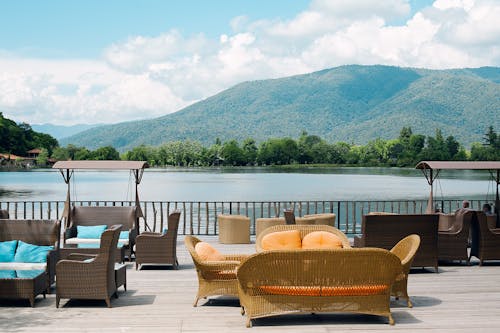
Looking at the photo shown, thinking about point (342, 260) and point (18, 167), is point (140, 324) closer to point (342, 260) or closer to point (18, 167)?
point (342, 260)

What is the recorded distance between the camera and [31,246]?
821cm

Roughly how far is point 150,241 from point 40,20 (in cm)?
7198

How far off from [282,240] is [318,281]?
6.91 ft

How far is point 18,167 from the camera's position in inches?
3930

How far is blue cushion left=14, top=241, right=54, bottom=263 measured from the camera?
8.14 meters

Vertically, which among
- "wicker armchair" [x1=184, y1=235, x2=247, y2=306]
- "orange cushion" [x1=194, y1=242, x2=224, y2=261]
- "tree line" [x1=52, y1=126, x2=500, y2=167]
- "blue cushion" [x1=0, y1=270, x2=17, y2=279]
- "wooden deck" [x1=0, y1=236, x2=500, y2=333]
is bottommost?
"wooden deck" [x1=0, y1=236, x2=500, y2=333]

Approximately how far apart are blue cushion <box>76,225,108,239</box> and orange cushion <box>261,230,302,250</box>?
395 cm

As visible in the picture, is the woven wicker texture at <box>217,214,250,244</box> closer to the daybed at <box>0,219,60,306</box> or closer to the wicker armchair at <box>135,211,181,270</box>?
the wicker armchair at <box>135,211,181,270</box>

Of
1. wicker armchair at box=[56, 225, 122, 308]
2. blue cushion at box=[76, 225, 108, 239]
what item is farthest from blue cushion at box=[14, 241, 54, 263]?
blue cushion at box=[76, 225, 108, 239]

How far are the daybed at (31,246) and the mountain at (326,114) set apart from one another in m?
131

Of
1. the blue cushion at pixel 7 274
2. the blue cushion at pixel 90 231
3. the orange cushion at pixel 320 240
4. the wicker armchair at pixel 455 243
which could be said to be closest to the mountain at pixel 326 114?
the wicker armchair at pixel 455 243

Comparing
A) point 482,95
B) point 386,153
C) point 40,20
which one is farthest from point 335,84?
point 40,20

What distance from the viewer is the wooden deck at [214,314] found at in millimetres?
6090

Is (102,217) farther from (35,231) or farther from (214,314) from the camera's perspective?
(214,314)
